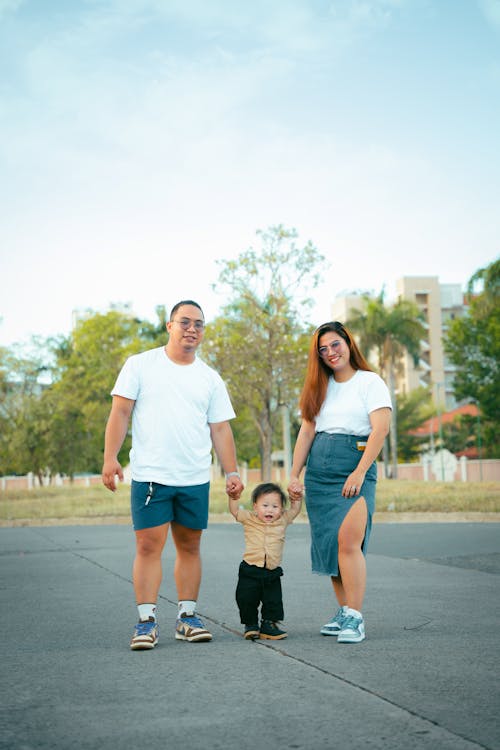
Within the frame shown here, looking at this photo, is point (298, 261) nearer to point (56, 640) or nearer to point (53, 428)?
point (53, 428)

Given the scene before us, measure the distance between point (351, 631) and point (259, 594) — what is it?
57cm

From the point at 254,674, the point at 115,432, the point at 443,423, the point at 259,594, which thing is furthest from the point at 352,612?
the point at 443,423

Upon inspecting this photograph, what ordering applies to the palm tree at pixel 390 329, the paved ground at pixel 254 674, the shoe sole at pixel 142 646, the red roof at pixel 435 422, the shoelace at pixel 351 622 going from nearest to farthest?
the paved ground at pixel 254 674 → the shoe sole at pixel 142 646 → the shoelace at pixel 351 622 → the palm tree at pixel 390 329 → the red roof at pixel 435 422

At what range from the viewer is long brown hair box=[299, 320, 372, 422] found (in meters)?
5.94

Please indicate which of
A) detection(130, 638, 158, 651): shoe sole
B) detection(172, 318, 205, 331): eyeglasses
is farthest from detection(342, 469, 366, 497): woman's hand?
detection(130, 638, 158, 651): shoe sole

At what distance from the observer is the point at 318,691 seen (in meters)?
4.20

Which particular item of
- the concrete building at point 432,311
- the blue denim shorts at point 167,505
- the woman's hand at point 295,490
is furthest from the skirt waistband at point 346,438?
the concrete building at point 432,311

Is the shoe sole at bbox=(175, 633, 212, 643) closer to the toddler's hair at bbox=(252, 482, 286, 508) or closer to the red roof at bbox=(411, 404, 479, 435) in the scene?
the toddler's hair at bbox=(252, 482, 286, 508)

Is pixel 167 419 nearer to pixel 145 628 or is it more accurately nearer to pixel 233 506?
pixel 233 506

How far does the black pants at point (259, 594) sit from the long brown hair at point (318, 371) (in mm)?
968

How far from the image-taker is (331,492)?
226 inches

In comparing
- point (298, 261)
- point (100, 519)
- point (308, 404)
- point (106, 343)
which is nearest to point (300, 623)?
point (308, 404)

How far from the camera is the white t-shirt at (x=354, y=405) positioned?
5801mm

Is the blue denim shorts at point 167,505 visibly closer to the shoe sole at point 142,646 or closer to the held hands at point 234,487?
the held hands at point 234,487
